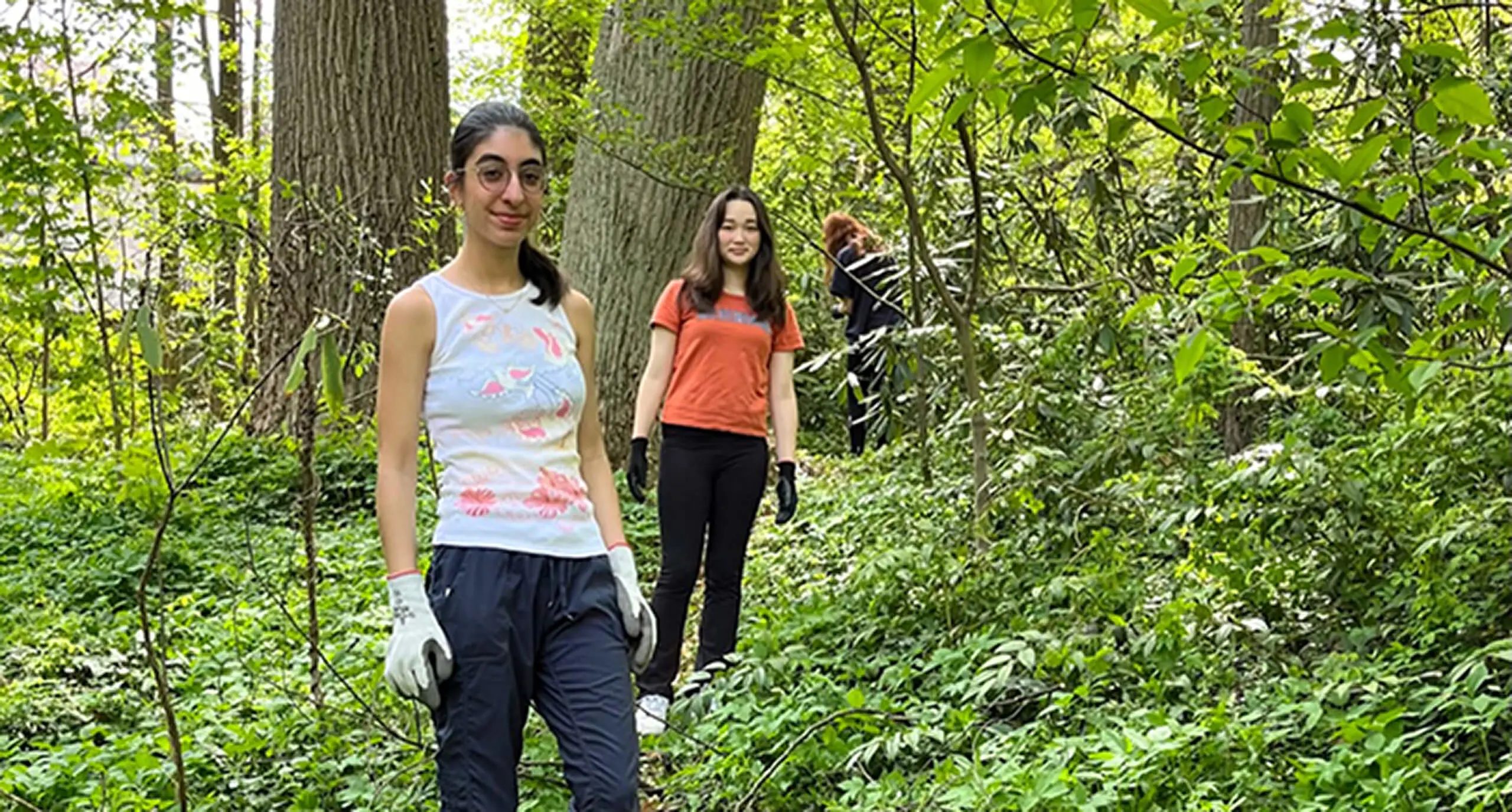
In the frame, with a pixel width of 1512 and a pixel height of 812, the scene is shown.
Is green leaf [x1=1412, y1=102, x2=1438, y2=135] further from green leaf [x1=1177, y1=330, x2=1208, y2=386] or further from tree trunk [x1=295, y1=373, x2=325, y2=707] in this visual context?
tree trunk [x1=295, y1=373, x2=325, y2=707]

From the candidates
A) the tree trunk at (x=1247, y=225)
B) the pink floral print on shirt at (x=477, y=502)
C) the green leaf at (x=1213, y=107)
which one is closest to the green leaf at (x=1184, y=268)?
the green leaf at (x=1213, y=107)

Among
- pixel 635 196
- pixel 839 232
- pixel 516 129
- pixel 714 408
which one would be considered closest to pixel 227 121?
pixel 635 196

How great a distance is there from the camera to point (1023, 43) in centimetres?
259

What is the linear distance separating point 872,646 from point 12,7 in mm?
5541

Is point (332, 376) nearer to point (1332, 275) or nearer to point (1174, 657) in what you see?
point (1332, 275)

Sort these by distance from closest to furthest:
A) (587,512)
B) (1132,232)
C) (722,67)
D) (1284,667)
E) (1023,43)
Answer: (1023,43)
(587,512)
(1284,667)
(1132,232)
(722,67)

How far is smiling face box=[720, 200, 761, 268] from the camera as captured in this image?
16.9ft

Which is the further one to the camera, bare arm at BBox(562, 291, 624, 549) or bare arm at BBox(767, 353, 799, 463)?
bare arm at BBox(767, 353, 799, 463)

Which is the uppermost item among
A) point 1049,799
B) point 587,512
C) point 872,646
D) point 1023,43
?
point 1023,43

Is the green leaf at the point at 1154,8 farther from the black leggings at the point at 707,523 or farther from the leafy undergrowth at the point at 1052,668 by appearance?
the black leggings at the point at 707,523

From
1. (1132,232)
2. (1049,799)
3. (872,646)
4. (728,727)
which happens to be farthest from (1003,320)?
(1049,799)

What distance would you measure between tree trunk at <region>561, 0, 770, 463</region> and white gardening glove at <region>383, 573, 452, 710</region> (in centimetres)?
552

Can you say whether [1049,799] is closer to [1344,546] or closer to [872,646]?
[1344,546]

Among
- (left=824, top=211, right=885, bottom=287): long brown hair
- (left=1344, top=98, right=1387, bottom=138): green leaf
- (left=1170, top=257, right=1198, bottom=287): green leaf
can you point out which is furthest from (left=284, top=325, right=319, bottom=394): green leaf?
(left=824, top=211, right=885, bottom=287): long brown hair
